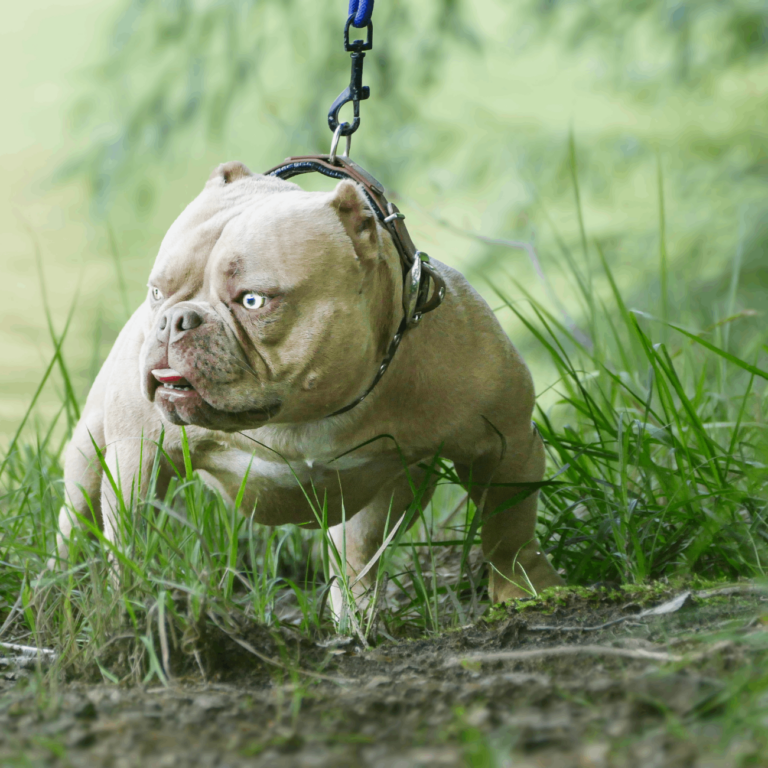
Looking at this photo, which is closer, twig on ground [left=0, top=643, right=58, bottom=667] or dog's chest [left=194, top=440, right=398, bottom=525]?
twig on ground [left=0, top=643, right=58, bottom=667]

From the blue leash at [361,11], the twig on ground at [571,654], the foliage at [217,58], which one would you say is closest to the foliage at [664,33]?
the foliage at [217,58]

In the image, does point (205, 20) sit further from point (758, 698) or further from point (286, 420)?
point (758, 698)

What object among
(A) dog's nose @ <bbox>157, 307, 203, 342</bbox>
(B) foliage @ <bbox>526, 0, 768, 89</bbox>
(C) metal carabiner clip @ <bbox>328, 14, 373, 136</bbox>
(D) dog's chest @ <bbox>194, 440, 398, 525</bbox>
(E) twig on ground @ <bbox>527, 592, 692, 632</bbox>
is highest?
(B) foliage @ <bbox>526, 0, 768, 89</bbox>

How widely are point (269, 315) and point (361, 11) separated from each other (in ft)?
2.82

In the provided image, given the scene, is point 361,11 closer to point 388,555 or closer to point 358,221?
point 358,221

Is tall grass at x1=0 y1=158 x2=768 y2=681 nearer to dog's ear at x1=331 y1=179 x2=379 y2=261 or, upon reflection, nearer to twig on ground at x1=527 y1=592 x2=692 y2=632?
twig on ground at x1=527 y1=592 x2=692 y2=632

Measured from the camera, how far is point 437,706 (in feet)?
3.24

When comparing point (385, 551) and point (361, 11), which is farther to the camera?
point (361, 11)

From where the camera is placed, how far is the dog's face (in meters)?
1.56

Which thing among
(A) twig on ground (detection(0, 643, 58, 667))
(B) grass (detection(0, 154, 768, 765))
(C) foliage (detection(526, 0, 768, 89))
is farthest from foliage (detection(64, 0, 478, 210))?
(A) twig on ground (detection(0, 643, 58, 667))

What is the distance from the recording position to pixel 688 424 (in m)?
2.16

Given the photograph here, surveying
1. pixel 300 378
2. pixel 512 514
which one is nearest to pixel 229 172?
pixel 300 378

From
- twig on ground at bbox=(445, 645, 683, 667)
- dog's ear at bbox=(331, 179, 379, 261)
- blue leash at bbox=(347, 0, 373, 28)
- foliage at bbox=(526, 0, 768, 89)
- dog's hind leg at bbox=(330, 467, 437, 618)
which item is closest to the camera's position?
twig on ground at bbox=(445, 645, 683, 667)

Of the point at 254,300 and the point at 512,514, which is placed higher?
the point at 254,300
